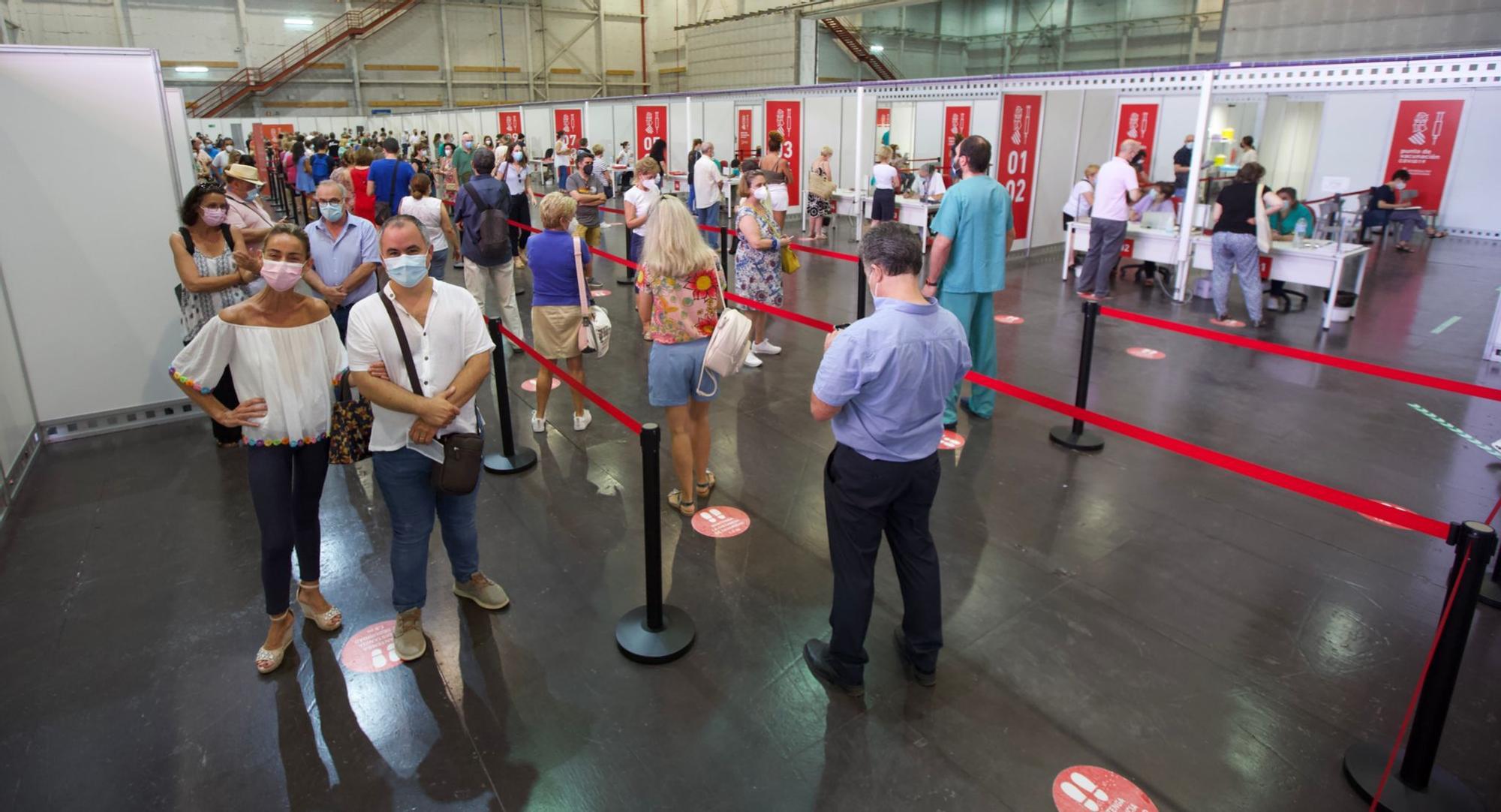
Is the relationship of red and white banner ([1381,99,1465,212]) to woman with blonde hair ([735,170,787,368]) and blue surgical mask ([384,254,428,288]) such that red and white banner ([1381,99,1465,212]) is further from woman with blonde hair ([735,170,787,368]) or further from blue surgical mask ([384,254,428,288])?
blue surgical mask ([384,254,428,288])

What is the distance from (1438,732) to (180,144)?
28.8ft

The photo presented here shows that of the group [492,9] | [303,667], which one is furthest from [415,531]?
[492,9]

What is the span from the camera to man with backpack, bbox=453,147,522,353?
6.40 meters

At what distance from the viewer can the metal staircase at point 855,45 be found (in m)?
27.3

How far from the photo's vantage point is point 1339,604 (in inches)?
139

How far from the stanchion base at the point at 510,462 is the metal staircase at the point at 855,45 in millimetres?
25399

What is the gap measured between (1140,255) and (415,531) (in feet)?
30.9

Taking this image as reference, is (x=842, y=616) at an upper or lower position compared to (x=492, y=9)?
lower

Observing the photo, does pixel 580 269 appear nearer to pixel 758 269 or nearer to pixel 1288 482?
pixel 758 269

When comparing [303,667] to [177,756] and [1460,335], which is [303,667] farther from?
[1460,335]

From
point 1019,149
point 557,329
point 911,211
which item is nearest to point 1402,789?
point 557,329

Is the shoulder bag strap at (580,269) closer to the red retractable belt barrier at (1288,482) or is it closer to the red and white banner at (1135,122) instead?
the red retractable belt barrier at (1288,482)

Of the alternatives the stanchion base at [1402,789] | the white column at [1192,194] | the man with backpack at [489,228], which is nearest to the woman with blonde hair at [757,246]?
the man with backpack at [489,228]

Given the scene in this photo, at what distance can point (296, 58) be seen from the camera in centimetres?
2798
